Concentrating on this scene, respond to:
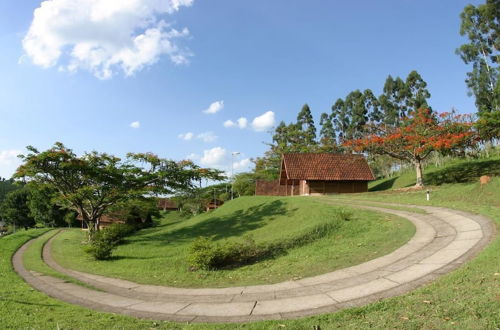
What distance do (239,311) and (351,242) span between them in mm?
7523

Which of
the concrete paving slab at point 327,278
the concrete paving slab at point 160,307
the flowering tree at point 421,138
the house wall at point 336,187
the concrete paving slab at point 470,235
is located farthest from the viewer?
the house wall at point 336,187

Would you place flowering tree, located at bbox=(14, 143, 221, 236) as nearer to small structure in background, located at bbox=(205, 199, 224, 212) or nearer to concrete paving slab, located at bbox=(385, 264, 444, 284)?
concrete paving slab, located at bbox=(385, 264, 444, 284)

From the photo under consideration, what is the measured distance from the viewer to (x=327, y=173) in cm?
3675

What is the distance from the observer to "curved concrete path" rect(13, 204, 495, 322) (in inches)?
270

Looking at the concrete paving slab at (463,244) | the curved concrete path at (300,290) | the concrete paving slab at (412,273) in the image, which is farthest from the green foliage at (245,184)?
the concrete paving slab at (412,273)

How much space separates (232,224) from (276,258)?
1195 centimetres

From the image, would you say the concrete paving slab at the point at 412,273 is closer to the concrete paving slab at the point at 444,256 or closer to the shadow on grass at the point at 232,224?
the concrete paving slab at the point at 444,256

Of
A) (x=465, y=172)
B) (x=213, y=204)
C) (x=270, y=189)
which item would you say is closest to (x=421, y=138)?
(x=465, y=172)

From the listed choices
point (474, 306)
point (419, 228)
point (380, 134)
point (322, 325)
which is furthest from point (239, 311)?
point (380, 134)

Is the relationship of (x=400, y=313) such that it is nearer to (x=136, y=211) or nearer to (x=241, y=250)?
(x=241, y=250)

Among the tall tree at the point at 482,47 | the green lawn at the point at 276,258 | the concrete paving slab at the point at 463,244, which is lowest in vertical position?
the green lawn at the point at 276,258

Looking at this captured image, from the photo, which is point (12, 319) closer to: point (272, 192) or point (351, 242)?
point (351, 242)

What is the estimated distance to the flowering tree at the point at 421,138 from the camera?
27248 mm

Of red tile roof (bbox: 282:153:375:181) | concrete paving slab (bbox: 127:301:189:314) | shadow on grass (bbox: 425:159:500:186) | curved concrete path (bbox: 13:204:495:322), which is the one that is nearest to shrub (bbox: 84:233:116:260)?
curved concrete path (bbox: 13:204:495:322)
